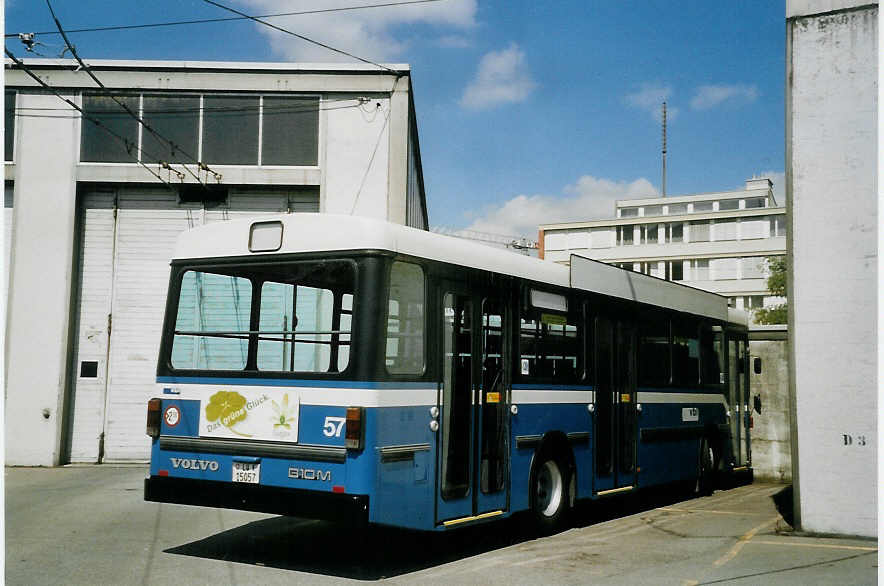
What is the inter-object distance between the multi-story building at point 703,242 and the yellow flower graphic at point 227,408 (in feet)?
222

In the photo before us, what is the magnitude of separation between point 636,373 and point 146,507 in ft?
21.1

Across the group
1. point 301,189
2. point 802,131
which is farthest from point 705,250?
point 802,131

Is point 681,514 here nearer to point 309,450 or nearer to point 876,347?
point 876,347

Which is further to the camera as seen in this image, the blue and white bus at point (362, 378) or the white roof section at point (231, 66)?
the white roof section at point (231, 66)

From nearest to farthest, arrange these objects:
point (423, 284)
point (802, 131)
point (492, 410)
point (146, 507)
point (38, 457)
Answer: point (423, 284), point (492, 410), point (802, 131), point (146, 507), point (38, 457)

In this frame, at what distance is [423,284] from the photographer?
808 cm

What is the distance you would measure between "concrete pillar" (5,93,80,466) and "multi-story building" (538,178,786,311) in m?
61.7

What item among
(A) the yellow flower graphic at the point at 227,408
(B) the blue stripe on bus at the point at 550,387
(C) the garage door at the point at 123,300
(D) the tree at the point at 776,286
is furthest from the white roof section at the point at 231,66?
(D) the tree at the point at 776,286

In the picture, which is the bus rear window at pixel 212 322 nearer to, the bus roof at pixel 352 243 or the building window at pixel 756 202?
the bus roof at pixel 352 243

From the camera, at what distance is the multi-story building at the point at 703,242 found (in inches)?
3093

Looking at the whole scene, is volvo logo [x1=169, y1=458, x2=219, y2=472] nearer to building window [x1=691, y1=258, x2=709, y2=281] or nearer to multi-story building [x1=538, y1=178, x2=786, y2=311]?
multi-story building [x1=538, y1=178, x2=786, y2=311]

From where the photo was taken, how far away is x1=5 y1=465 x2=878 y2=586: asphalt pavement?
758cm

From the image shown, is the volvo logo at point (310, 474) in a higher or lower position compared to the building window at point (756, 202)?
lower

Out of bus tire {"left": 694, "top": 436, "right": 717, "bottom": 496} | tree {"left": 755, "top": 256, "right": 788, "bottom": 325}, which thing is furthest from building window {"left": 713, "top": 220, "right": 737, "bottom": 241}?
bus tire {"left": 694, "top": 436, "right": 717, "bottom": 496}
